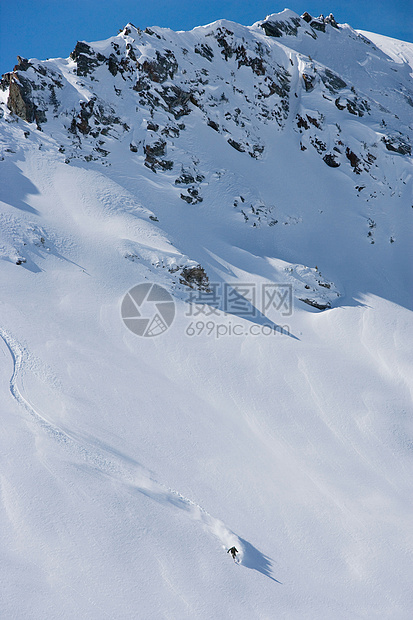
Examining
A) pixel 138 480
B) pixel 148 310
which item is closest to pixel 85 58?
pixel 148 310

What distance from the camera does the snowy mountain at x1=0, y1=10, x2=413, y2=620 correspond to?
834 cm

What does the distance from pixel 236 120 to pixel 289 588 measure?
25.7m

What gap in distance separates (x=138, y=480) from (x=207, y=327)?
7159 millimetres

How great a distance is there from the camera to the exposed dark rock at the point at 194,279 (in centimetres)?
1747

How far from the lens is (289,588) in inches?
323

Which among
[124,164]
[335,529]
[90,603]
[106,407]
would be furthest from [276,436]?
[124,164]

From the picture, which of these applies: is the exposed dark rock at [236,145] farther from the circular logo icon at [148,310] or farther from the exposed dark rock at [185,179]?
the circular logo icon at [148,310]

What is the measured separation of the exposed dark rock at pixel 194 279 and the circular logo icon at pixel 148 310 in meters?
1.13

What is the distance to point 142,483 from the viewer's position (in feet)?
31.8

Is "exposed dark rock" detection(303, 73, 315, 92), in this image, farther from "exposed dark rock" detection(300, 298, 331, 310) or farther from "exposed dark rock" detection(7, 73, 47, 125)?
"exposed dark rock" detection(300, 298, 331, 310)

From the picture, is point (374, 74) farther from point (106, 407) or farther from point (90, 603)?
point (90, 603)

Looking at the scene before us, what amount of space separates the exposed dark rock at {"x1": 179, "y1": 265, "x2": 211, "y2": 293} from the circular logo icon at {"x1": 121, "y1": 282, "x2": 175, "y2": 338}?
113 centimetres
